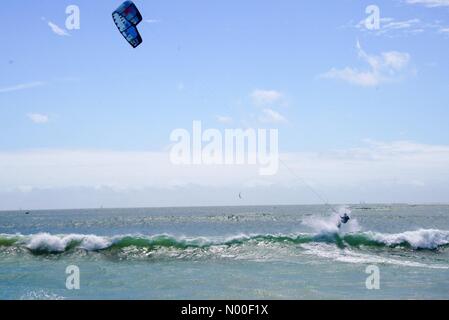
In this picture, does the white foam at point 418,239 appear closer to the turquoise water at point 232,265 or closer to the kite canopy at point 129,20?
the turquoise water at point 232,265


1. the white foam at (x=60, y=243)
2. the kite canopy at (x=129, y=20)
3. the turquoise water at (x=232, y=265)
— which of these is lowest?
the turquoise water at (x=232, y=265)

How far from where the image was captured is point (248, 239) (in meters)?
20.0

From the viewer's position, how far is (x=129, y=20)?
43.8 ft

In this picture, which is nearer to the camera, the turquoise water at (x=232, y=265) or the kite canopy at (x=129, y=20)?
the turquoise water at (x=232, y=265)

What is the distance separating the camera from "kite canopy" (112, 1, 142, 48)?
13227 mm

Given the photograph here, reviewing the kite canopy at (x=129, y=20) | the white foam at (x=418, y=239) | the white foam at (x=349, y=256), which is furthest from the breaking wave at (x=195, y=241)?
the kite canopy at (x=129, y=20)

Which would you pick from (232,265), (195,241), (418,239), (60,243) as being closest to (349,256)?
(232,265)

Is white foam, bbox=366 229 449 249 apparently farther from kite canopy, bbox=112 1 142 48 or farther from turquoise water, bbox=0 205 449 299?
kite canopy, bbox=112 1 142 48

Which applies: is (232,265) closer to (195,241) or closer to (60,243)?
(195,241)

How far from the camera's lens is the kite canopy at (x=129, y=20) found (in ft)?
43.4

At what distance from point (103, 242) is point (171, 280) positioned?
6.89 m

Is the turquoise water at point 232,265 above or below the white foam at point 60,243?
below
